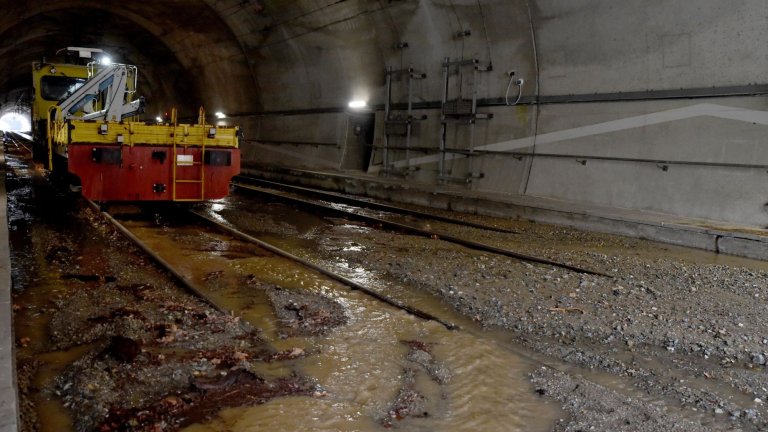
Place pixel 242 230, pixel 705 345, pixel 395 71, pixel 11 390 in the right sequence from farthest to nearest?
pixel 395 71 < pixel 242 230 < pixel 705 345 < pixel 11 390

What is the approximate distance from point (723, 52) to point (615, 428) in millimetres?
8450

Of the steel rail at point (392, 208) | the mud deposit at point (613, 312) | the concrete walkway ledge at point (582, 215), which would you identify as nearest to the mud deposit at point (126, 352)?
the mud deposit at point (613, 312)

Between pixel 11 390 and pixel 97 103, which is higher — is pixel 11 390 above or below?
below

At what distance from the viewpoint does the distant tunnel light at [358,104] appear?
57.6 ft

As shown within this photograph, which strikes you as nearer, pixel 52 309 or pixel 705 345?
pixel 705 345

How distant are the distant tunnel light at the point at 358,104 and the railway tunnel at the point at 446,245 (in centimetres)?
A: 6

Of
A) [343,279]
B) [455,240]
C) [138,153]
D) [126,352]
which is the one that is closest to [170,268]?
[343,279]

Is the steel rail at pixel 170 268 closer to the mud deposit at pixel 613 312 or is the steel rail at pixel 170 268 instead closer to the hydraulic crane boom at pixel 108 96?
the mud deposit at pixel 613 312

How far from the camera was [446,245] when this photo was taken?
8703 millimetres

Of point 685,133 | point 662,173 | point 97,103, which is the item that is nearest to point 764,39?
point 685,133

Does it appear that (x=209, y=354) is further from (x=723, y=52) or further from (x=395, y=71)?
(x=395, y=71)

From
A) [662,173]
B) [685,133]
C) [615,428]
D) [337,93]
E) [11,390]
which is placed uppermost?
[337,93]

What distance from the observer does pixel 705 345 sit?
4.73m

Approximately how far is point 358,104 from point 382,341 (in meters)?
13.8
